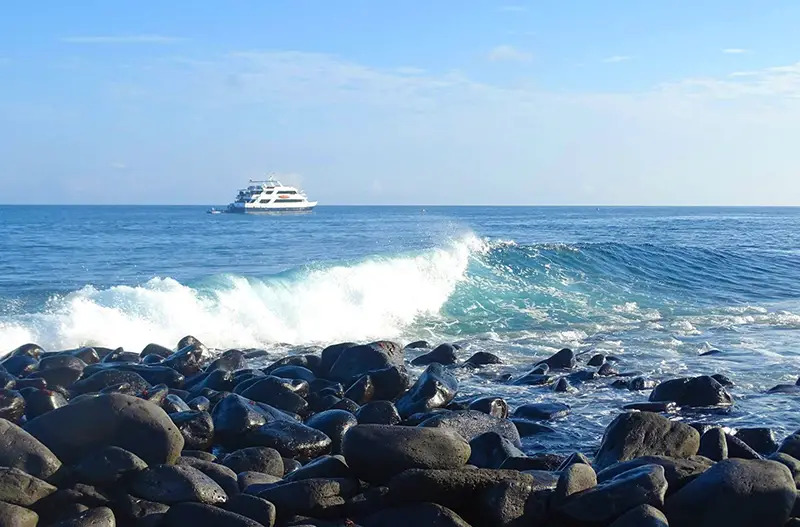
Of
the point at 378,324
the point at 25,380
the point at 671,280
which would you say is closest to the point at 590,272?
the point at 671,280

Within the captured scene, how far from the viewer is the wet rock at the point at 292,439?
8328 mm

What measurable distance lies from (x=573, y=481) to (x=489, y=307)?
1637 cm

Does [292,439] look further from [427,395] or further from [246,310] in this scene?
[246,310]

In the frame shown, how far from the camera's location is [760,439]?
8938mm

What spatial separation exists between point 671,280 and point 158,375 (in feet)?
68.1

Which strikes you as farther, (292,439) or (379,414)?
(379,414)

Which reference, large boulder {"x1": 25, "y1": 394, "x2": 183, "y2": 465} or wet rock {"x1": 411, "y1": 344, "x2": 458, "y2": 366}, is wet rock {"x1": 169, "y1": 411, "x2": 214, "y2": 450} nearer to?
large boulder {"x1": 25, "y1": 394, "x2": 183, "y2": 465}

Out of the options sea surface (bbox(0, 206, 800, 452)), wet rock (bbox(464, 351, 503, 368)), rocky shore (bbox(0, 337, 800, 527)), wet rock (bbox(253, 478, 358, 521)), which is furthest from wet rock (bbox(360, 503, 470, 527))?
wet rock (bbox(464, 351, 503, 368))

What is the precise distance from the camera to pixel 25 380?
1116cm

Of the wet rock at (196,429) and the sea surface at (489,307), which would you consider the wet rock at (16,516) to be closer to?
the wet rock at (196,429)

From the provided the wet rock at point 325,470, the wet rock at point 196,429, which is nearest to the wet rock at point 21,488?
the wet rock at point 325,470

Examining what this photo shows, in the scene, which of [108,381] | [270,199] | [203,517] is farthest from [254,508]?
[270,199]

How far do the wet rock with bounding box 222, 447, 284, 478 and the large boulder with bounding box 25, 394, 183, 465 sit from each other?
66 cm

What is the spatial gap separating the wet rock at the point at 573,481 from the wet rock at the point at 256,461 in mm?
2576
